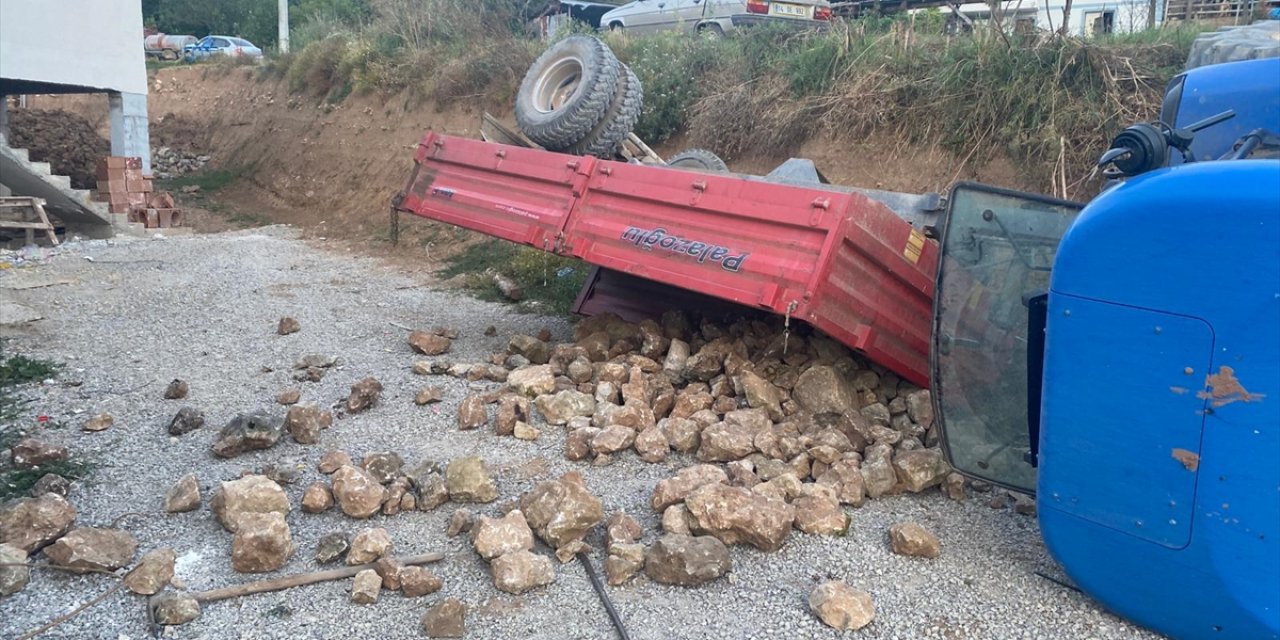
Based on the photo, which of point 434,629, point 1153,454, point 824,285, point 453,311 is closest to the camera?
point 1153,454

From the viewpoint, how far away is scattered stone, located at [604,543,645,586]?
11.6ft

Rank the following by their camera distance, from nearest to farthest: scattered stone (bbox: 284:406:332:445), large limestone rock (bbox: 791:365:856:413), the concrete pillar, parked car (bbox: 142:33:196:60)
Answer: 1. scattered stone (bbox: 284:406:332:445)
2. large limestone rock (bbox: 791:365:856:413)
3. the concrete pillar
4. parked car (bbox: 142:33:196:60)

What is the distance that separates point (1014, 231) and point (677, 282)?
1852 millimetres

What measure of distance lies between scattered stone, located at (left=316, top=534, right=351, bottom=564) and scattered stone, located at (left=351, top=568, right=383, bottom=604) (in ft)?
0.74

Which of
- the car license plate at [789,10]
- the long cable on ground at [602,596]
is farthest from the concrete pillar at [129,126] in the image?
the long cable on ground at [602,596]

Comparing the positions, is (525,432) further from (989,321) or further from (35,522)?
A: (989,321)

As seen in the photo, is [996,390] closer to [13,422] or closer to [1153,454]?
[1153,454]

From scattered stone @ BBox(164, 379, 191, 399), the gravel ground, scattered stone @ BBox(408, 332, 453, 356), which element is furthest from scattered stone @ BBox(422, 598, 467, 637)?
scattered stone @ BBox(408, 332, 453, 356)

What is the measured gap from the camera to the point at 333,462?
4.49m

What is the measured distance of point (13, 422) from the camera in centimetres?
518

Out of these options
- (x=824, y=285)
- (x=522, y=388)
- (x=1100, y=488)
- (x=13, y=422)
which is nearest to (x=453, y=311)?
(x=522, y=388)

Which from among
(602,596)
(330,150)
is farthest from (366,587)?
(330,150)

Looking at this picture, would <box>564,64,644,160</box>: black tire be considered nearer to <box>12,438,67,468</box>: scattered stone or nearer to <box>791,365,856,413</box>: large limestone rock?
<box>791,365,856,413</box>: large limestone rock

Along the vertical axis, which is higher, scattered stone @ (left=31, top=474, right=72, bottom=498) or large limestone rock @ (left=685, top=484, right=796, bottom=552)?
large limestone rock @ (left=685, top=484, right=796, bottom=552)
